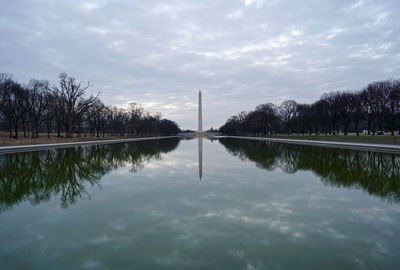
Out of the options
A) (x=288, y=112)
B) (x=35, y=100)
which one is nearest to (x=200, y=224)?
(x=35, y=100)

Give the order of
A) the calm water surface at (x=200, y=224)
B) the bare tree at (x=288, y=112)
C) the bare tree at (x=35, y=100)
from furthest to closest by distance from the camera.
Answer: the bare tree at (x=288, y=112)
the bare tree at (x=35, y=100)
the calm water surface at (x=200, y=224)

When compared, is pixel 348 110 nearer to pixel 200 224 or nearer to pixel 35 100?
pixel 200 224

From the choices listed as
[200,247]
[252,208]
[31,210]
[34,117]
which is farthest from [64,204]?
[34,117]

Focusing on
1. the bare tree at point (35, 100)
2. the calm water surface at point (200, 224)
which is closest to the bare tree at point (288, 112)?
the bare tree at point (35, 100)

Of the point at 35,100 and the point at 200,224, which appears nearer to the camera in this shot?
the point at 200,224

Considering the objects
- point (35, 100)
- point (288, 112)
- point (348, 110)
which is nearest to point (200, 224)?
point (35, 100)

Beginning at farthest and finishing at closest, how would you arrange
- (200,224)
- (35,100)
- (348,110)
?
(348,110) < (35,100) < (200,224)

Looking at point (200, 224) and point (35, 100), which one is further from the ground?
point (35, 100)

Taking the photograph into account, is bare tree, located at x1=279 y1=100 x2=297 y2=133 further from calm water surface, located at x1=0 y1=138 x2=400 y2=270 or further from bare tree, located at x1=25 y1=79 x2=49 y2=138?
calm water surface, located at x1=0 y1=138 x2=400 y2=270

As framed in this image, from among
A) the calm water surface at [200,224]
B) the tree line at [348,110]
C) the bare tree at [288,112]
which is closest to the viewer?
the calm water surface at [200,224]

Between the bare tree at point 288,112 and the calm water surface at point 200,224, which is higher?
the bare tree at point 288,112

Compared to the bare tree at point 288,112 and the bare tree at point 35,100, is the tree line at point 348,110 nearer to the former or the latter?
the bare tree at point 288,112

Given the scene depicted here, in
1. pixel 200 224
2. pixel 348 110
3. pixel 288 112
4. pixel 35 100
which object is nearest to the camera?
pixel 200 224

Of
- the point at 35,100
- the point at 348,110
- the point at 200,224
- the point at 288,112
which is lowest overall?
the point at 200,224
